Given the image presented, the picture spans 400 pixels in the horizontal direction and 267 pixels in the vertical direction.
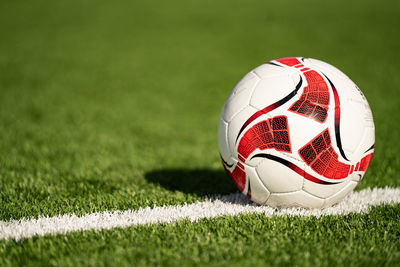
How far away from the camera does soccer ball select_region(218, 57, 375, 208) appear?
2.95 meters

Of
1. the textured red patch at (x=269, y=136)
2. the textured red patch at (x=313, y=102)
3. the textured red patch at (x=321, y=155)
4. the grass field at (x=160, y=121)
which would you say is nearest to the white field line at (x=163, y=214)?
the grass field at (x=160, y=121)

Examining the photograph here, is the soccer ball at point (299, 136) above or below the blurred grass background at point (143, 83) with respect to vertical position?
above

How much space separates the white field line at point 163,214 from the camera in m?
2.90

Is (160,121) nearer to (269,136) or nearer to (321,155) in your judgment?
(269,136)

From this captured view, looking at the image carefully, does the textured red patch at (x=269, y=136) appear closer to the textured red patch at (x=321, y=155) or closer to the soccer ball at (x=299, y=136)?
the soccer ball at (x=299, y=136)

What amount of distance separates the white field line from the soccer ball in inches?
5.8

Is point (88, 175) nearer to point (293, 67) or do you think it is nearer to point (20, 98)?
point (293, 67)

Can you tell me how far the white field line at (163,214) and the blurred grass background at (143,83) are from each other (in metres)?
0.19

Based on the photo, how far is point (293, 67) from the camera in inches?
125

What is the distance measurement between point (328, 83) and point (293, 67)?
0.32 meters

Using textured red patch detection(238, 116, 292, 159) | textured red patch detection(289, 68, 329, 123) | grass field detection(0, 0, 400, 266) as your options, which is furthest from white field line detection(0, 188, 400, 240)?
textured red patch detection(289, 68, 329, 123)

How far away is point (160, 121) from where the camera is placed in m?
7.76

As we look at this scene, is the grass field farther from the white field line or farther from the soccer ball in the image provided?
the soccer ball

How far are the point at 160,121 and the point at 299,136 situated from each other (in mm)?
5092
